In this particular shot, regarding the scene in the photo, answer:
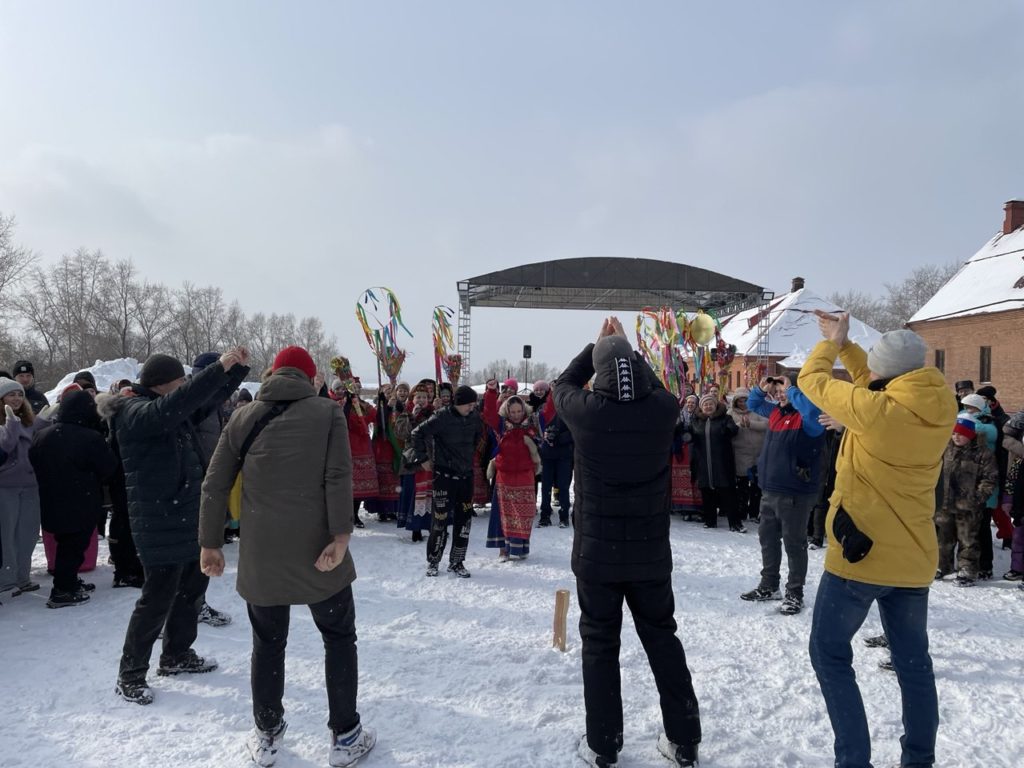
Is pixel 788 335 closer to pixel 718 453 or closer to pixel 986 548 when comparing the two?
pixel 718 453

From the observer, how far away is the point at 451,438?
6.20 m

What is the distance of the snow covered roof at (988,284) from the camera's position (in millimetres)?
29562

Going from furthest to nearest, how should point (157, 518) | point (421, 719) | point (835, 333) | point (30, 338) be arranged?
point (30, 338)
point (157, 518)
point (421, 719)
point (835, 333)

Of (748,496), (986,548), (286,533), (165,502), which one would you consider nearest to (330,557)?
(286,533)

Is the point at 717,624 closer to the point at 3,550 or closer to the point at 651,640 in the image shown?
the point at 651,640

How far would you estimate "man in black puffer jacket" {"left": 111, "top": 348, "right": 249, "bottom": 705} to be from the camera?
3607 mm

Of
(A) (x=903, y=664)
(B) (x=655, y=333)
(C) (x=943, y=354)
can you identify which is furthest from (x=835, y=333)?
(C) (x=943, y=354)

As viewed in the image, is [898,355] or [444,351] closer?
[898,355]

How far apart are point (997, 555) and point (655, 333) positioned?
7.41 meters

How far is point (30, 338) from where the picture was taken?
46.5m

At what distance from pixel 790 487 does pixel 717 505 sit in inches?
160

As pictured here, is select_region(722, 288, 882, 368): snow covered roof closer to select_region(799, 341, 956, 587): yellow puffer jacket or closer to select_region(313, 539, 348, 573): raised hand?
select_region(799, 341, 956, 587): yellow puffer jacket

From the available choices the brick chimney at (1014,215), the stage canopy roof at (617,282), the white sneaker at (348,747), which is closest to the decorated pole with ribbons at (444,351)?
the white sneaker at (348,747)

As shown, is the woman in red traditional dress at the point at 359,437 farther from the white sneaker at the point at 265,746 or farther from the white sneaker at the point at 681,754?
the white sneaker at the point at 681,754
